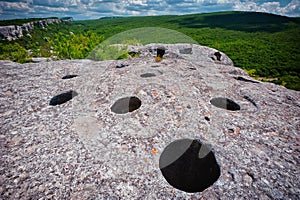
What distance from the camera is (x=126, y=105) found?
9.36 m

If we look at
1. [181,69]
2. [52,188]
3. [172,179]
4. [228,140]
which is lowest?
[172,179]

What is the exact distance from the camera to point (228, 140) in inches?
284

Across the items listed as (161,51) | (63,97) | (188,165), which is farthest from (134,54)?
(188,165)

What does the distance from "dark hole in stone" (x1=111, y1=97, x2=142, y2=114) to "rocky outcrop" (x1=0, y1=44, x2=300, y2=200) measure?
53 mm

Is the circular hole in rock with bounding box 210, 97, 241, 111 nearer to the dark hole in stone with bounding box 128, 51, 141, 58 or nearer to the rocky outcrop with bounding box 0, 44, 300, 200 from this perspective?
the rocky outcrop with bounding box 0, 44, 300, 200

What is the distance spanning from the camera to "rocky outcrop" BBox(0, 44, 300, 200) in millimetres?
5598

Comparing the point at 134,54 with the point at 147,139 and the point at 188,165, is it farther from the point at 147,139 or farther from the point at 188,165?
the point at 188,165

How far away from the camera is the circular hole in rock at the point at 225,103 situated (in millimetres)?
9508

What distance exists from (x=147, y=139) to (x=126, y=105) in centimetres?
273

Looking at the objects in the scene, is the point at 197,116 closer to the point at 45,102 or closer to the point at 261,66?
the point at 45,102

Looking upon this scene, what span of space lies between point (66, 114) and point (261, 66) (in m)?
73.5

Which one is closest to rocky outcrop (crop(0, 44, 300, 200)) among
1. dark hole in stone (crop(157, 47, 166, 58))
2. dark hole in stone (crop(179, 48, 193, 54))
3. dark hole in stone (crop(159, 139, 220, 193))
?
dark hole in stone (crop(159, 139, 220, 193))

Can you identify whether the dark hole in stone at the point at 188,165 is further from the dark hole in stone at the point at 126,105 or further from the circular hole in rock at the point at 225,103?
the circular hole in rock at the point at 225,103

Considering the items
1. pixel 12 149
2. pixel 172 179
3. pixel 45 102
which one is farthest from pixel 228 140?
pixel 45 102
